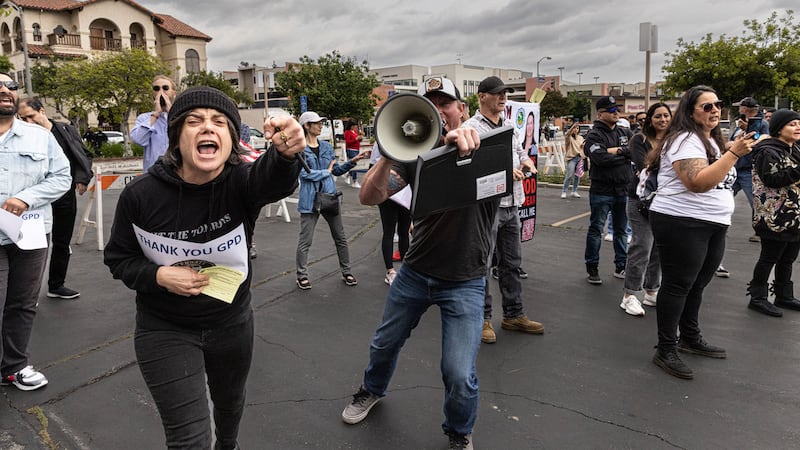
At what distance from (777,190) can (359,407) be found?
425cm

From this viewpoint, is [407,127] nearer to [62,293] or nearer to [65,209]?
[65,209]

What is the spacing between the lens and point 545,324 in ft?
15.9

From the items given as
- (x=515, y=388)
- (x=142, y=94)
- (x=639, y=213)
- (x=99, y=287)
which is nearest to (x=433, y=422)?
(x=515, y=388)

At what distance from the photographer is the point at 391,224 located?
5.97m

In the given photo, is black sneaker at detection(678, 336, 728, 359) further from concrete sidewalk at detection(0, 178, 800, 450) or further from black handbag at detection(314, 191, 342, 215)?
black handbag at detection(314, 191, 342, 215)

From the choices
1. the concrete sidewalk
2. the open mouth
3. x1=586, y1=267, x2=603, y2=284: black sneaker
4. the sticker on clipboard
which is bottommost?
the concrete sidewalk

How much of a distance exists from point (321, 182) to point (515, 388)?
10.4 feet

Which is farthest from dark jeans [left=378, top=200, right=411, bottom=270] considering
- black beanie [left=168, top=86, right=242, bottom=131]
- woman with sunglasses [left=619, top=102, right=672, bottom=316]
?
black beanie [left=168, top=86, right=242, bottom=131]

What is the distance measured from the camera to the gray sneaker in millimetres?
3164

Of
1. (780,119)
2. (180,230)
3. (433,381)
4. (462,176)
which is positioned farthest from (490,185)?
(780,119)

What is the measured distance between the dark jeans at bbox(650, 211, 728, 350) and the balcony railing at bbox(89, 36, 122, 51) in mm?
54510

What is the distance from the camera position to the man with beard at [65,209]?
5223 mm

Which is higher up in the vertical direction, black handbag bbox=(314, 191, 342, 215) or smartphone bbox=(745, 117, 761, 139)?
smartphone bbox=(745, 117, 761, 139)

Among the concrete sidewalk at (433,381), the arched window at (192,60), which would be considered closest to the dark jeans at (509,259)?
the concrete sidewalk at (433,381)
